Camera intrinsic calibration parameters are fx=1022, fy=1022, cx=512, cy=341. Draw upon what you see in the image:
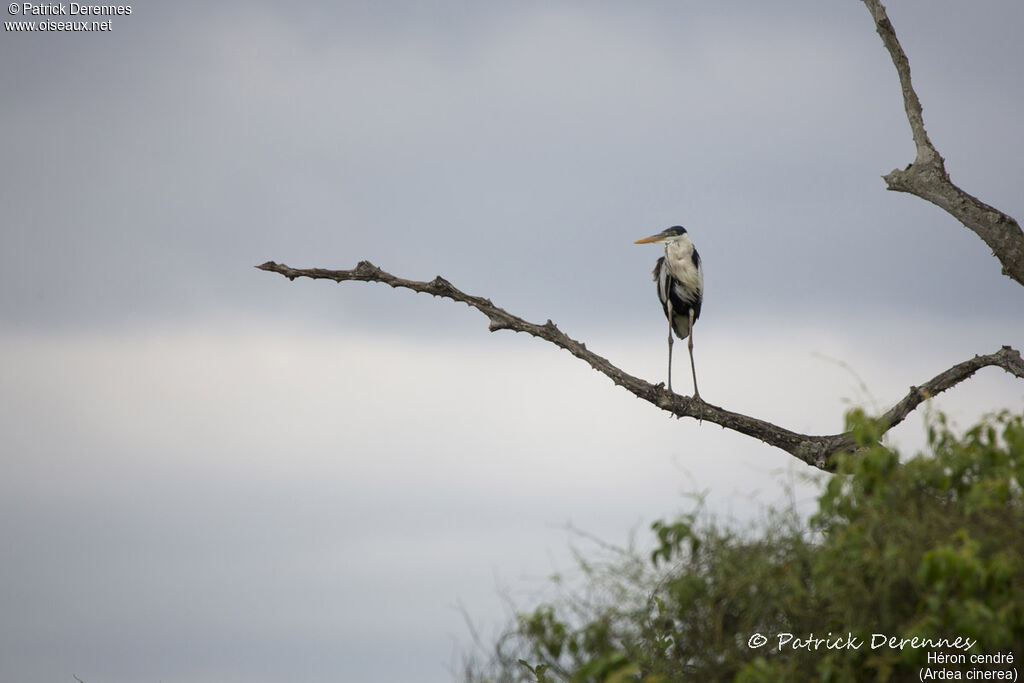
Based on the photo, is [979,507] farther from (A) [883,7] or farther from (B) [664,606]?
(A) [883,7]

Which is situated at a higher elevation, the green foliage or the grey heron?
the grey heron

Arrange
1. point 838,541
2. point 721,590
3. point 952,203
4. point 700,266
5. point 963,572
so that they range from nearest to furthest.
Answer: point 963,572, point 838,541, point 721,590, point 952,203, point 700,266

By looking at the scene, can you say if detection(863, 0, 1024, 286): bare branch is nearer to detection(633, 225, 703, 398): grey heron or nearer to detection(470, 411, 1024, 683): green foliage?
detection(633, 225, 703, 398): grey heron

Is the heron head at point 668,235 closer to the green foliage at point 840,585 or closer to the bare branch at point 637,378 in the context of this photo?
the bare branch at point 637,378

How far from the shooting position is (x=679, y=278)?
12.9 meters

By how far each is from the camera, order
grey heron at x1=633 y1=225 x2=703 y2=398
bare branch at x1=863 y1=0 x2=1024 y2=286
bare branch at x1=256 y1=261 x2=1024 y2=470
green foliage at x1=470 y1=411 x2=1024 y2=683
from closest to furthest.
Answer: green foliage at x1=470 y1=411 x2=1024 y2=683 < bare branch at x1=256 y1=261 x2=1024 y2=470 < bare branch at x1=863 y1=0 x2=1024 y2=286 < grey heron at x1=633 y1=225 x2=703 y2=398

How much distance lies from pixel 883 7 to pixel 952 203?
2.26 m

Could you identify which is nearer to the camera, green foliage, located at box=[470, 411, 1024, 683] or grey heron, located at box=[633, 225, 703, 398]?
green foliage, located at box=[470, 411, 1024, 683]

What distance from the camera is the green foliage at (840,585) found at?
5145mm

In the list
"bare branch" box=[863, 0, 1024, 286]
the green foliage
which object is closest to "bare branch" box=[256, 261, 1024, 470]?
"bare branch" box=[863, 0, 1024, 286]

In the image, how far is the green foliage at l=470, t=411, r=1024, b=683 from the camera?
5145 millimetres

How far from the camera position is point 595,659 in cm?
527

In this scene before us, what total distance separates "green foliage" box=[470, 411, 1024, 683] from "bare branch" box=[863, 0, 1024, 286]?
525 centimetres

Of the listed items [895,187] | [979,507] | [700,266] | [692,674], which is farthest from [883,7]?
[692,674]
